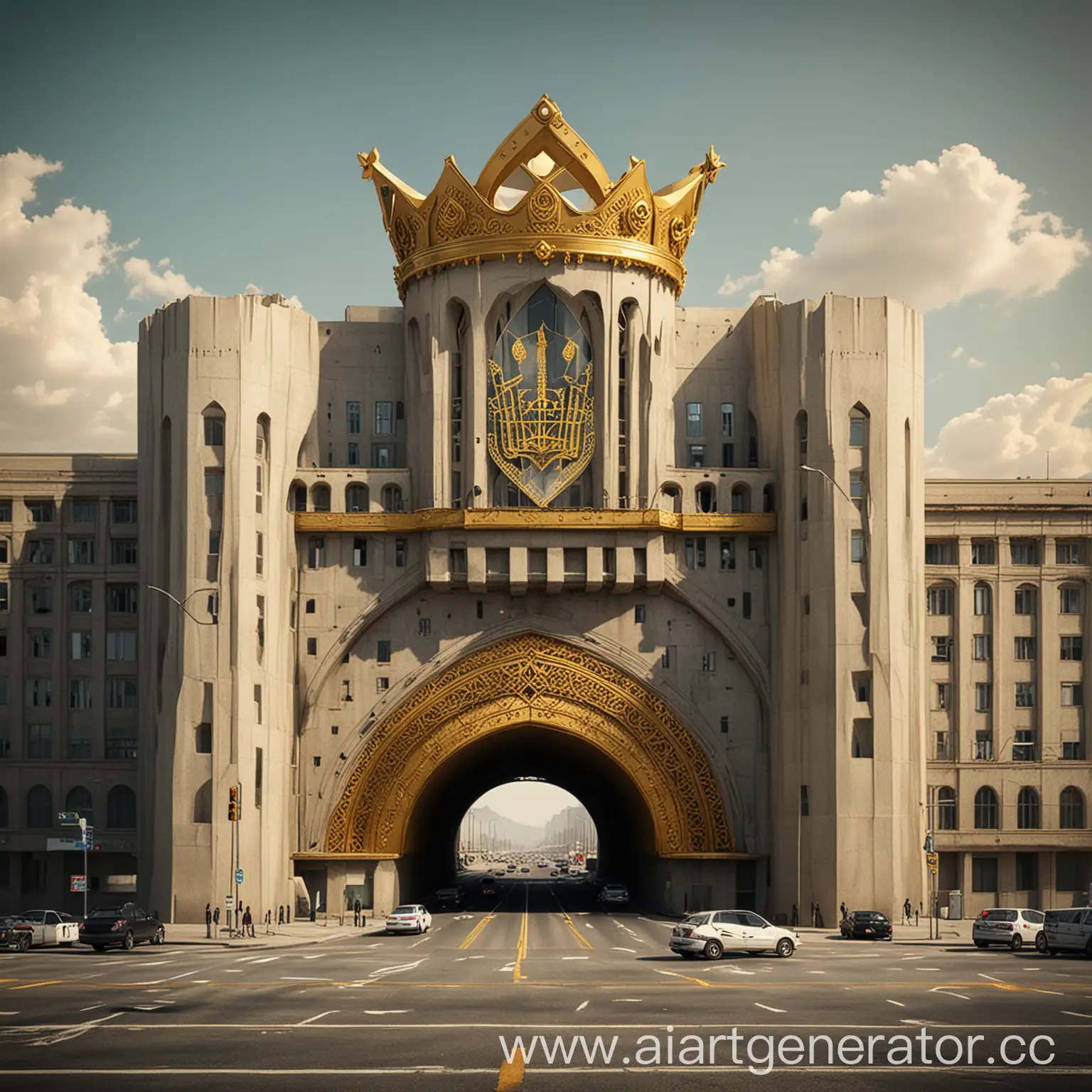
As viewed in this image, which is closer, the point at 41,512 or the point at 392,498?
the point at 392,498

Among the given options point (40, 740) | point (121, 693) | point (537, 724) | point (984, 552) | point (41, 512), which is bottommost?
point (40, 740)

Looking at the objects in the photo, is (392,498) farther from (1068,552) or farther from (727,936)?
(1068,552)

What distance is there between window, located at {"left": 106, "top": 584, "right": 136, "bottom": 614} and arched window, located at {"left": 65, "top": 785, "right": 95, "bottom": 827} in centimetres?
928

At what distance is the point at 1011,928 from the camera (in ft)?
188

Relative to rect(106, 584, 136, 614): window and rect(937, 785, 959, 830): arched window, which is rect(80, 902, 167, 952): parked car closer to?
rect(106, 584, 136, 614): window

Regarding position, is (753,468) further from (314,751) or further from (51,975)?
(51,975)

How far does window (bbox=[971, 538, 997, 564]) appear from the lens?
86.8m

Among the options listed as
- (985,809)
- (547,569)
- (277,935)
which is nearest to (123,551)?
(547,569)

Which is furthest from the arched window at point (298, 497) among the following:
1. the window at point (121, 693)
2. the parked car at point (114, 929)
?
the parked car at point (114, 929)

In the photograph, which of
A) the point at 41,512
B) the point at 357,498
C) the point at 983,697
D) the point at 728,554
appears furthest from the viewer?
the point at 983,697

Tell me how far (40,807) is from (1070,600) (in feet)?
181

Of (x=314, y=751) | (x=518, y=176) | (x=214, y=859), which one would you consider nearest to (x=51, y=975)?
(x=214, y=859)

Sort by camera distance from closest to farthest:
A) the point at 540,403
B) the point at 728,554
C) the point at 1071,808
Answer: the point at 728,554
the point at 540,403
the point at 1071,808

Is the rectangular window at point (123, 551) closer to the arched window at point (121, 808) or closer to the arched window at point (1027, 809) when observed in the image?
the arched window at point (121, 808)
